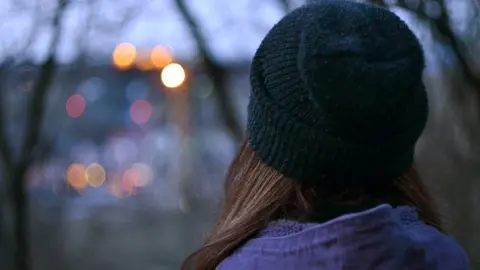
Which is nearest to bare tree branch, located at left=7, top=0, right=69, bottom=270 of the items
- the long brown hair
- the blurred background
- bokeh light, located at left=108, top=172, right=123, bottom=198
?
the blurred background

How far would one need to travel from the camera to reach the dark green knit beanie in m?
1.33

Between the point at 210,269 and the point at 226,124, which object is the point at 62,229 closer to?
the point at 226,124

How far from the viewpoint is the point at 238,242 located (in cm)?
148

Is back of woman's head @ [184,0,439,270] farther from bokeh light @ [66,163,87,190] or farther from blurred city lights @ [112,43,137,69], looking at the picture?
bokeh light @ [66,163,87,190]

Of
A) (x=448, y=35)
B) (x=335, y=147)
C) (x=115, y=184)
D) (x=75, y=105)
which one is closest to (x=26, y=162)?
(x=75, y=105)

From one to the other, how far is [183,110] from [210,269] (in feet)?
32.6

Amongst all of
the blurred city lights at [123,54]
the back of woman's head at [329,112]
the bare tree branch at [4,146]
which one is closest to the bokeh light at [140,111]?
the blurred city lights at [123,54]

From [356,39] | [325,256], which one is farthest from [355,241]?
[356,39]

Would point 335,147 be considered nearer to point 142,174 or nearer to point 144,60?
point 144,60

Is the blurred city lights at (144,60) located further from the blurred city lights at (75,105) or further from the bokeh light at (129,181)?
the bokeh light at (129,181)

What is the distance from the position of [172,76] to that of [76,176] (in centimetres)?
183

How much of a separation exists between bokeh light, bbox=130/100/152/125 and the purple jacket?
10896 mm

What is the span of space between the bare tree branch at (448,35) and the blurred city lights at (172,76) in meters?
3.96

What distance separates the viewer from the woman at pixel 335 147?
132 centimetres
